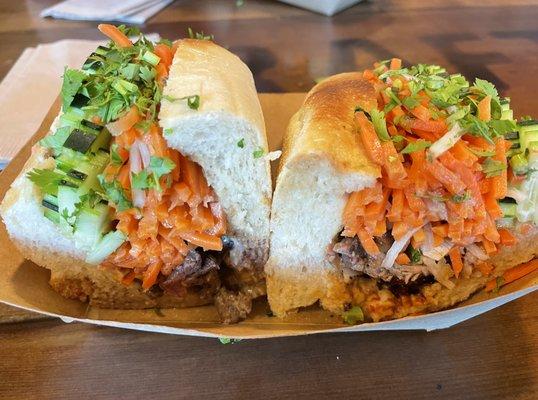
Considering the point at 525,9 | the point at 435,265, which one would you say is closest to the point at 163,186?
the point at 435,265

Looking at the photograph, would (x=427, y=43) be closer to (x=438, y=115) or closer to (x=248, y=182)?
(x=438, y=115)

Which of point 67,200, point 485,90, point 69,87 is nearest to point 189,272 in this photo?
point 67,200

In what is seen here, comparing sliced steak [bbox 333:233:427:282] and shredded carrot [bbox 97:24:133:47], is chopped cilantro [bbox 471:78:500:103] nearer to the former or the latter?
sliced steak [bbox 333:233:427:282]

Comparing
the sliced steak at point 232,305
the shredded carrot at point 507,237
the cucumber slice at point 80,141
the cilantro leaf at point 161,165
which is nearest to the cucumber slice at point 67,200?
the cucumber slice at point 80,141

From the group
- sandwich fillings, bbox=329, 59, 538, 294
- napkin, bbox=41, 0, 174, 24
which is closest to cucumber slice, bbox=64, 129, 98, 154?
sandwich fillings, bbox=329, 59, 538, 294

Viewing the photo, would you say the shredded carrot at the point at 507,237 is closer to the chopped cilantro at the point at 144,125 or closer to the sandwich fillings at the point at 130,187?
the sandwich fillings at the point at 130,187
